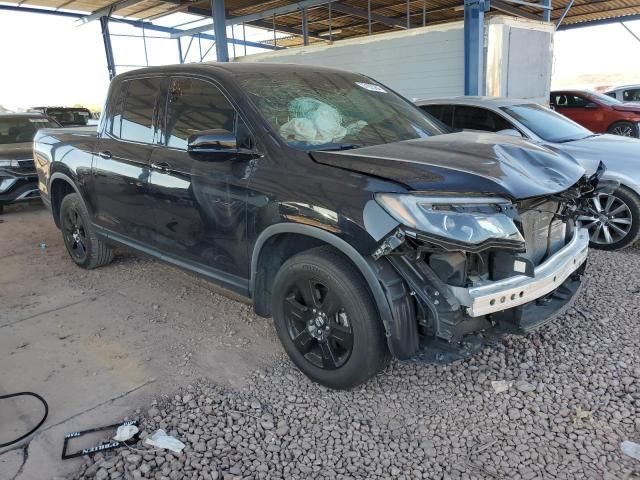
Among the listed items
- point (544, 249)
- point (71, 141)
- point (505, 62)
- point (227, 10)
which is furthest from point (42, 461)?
point (227, 10)

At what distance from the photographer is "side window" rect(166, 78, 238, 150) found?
11.0ft

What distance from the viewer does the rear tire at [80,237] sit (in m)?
4.94

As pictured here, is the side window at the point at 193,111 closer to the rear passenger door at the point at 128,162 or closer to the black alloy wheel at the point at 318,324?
the rear passenger door at the point at 128,162

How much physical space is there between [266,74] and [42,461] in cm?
270

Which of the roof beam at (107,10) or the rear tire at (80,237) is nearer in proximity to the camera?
the rear tire at (80,237)

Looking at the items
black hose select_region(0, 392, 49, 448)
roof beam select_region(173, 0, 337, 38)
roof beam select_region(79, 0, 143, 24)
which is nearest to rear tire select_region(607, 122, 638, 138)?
roof beam select_region(173, 0, 337, 38)

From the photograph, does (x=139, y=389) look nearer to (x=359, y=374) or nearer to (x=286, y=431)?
(x=286, y=431)

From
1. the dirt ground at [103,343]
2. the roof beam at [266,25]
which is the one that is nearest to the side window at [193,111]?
the dirt ground at [103,343]

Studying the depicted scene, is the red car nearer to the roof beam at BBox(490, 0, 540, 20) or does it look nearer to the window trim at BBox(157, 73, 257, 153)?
the roof beam at BBox(490, 0, 540, 20)

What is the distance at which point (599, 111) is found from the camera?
41.5 ft

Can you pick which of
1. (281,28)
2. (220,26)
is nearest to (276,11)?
(220,26)

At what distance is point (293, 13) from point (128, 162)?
14940mm

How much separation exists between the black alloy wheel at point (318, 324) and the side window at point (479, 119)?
4344 mm

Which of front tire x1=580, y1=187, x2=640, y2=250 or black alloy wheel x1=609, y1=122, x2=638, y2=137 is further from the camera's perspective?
black alloy wheel x1=609, y1=122, x2=638, y2=137
